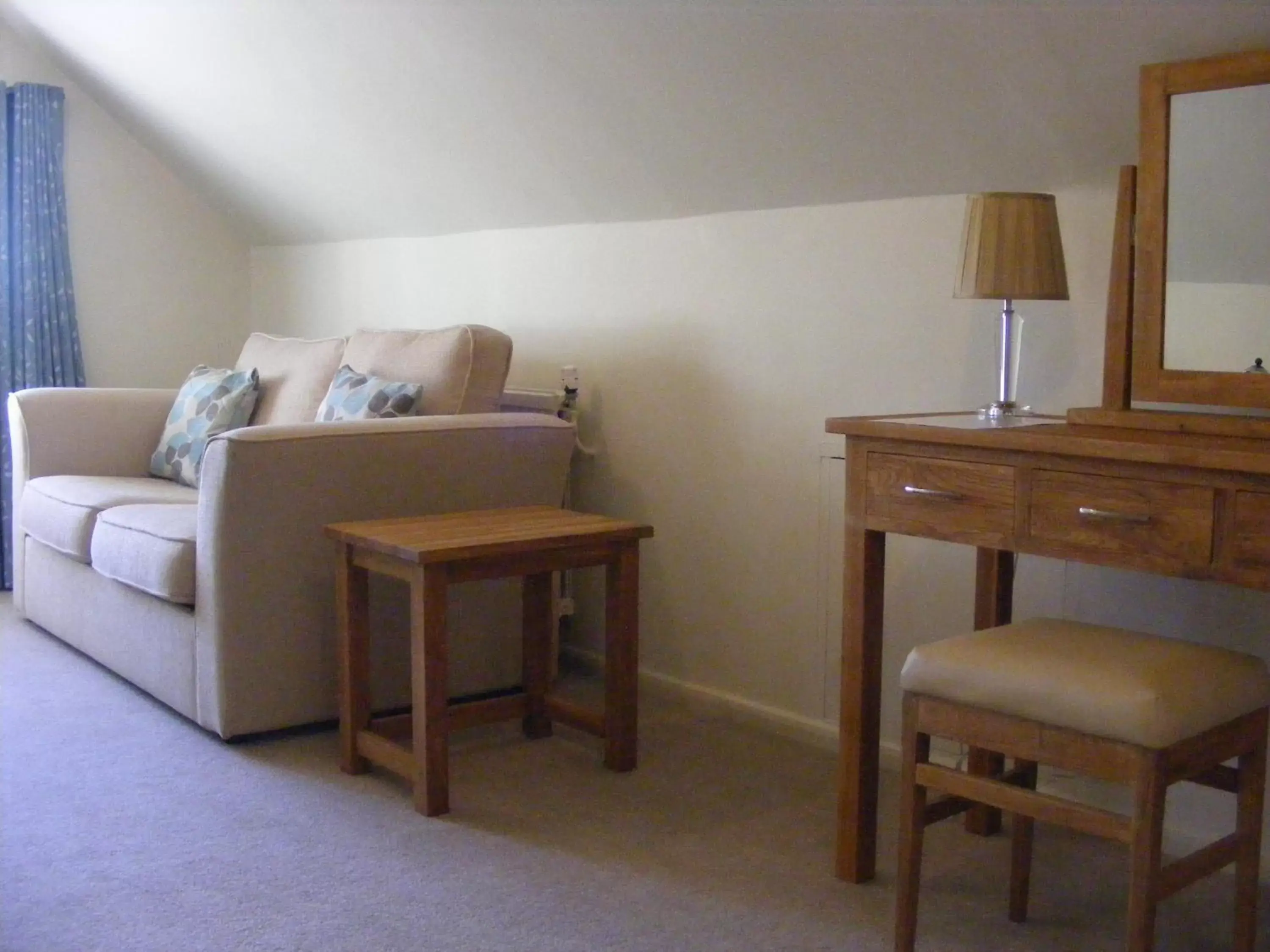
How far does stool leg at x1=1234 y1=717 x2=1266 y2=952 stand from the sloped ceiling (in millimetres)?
1028

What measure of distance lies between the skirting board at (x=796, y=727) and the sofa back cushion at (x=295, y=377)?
96 cm

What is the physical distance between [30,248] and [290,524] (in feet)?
7.79

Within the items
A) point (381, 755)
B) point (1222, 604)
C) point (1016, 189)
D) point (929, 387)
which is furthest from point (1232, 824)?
point (381, 755)

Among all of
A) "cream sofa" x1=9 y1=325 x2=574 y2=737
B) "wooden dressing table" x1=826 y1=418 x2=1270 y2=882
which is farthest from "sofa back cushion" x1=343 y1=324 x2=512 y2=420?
"wooden dressing table" x1=826 y1=418 x2=1270 y2=882

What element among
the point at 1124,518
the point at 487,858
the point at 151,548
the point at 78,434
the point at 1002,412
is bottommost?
the point at 487,858

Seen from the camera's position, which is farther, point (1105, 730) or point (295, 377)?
point (295, 377)

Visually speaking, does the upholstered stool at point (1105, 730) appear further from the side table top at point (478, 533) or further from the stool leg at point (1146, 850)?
the side table top at point (478, 533)

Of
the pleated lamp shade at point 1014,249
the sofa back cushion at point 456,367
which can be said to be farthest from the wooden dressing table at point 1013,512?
the sofa back cushion at point 456,367

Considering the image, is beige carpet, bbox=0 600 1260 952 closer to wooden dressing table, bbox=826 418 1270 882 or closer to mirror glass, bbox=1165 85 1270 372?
wooden dressing table, bbox=826 418 1270 882

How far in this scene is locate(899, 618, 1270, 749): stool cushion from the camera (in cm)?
167

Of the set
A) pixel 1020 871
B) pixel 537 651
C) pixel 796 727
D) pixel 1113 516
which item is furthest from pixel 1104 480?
pixel 537 651

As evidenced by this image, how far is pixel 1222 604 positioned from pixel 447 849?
4.57ft

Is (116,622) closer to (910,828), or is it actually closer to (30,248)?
(30,248)

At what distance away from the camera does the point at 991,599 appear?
2.35m
